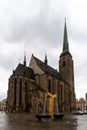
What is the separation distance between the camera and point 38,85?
7862 cm

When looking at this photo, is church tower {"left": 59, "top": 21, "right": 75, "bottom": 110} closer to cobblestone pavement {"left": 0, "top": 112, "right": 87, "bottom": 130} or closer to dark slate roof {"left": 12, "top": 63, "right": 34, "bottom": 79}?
dark slate roof {"left": 12, "top": 63, "right": 34, "bottom": 79}

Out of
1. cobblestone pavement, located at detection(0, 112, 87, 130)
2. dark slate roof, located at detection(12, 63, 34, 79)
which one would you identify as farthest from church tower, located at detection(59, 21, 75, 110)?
cobblestone pavement, located at detection(0, 112, 87, 130)

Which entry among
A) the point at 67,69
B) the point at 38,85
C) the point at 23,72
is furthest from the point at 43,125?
the point at 67,69

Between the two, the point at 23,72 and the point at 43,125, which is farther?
the point at 23,72

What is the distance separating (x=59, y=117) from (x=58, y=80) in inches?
2027

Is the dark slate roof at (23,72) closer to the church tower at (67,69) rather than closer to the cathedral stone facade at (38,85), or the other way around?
the cathedral stone facade at (38,85)

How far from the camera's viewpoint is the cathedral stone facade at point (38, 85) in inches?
2753

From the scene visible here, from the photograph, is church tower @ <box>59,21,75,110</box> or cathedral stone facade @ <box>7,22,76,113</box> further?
church tower @ <box>59,21,75,110</box>

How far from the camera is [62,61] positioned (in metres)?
96.8

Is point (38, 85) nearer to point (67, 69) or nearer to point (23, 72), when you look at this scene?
point (23, 72)

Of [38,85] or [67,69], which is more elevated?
[67,69]

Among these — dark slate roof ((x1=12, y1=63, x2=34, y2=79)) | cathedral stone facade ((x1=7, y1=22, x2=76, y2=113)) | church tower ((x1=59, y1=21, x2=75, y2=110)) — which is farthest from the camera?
church tower ((x1=59, y1=21, x2=75, y2=110))

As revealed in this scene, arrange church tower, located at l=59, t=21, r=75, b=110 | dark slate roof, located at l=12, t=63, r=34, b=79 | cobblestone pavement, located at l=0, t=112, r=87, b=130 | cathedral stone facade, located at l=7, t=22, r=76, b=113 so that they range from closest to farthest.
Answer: cobblestone pavement, located at l=0, t=112, r=87, b=130, cathedral stone facade, located at l=7, t=22, r=76, b=113, dark slate roof, located at l=12, t=63, r=34, b=79, church tower, located at l=59, t=21, r=75, b=110

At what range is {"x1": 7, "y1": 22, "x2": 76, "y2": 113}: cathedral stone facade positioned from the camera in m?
69.9
